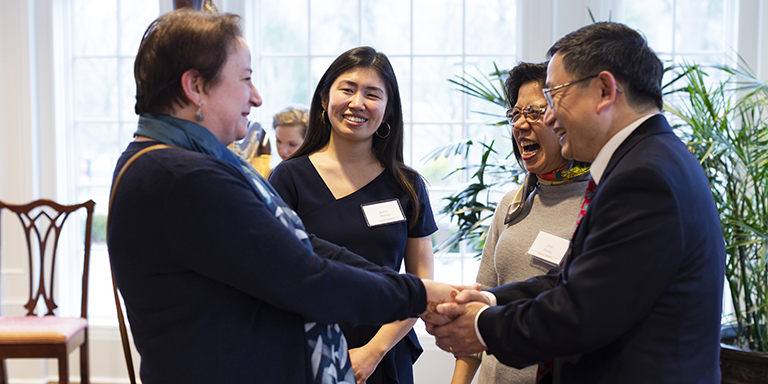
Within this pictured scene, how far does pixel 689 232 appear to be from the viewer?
104 centimetres

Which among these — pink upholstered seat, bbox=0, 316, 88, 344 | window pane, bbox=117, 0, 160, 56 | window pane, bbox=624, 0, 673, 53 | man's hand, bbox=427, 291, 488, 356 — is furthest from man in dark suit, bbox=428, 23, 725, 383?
window pane, bbox=117, 0, 160, 56

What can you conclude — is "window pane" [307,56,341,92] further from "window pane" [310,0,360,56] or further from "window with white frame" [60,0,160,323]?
"window with white frame" [60,0,160,323]

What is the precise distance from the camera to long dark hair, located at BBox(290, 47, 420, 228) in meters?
1.89

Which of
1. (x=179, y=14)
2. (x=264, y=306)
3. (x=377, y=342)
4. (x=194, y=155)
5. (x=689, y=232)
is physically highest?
(x=179, y=14)

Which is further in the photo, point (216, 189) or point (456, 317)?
point (456, 317)

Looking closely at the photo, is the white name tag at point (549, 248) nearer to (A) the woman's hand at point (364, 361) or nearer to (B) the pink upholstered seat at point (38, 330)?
(A) the woman's hand at point (364, 361)

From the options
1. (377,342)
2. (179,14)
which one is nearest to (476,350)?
(377,342)

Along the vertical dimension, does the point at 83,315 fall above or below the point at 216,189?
below

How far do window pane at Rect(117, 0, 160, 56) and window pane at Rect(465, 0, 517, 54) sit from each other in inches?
85.8

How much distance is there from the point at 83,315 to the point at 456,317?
2.38 m

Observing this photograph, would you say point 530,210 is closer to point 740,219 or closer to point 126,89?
point 740,219

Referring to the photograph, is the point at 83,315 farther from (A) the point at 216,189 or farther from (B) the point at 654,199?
(B) the point at 654,199

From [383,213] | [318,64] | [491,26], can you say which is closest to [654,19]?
[491,26]

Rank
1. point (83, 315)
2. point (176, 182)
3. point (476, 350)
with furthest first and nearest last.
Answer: point (83, 315)
point (476, 350)
point (176, 182)
